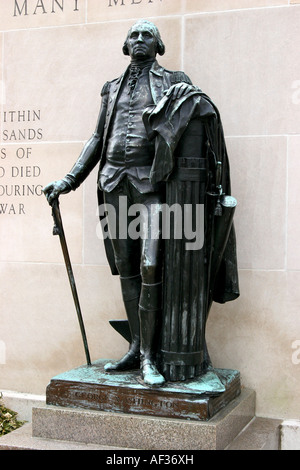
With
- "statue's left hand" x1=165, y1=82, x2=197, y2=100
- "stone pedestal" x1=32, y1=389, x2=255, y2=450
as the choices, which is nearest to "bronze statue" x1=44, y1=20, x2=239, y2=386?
"statue's left hand" x1=165, y1=82, x2=197, y2=100

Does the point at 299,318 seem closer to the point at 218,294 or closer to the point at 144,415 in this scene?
the point at 218,294

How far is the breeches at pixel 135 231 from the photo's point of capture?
4.70m

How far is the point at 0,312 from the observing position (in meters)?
6.40

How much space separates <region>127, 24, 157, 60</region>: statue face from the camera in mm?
4879

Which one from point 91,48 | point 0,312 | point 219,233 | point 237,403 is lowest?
point 237,403

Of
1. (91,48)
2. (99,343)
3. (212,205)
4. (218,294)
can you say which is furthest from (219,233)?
(91,48)

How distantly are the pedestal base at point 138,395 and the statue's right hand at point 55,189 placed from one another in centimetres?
131

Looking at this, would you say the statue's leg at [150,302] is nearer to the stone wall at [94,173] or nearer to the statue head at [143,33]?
the stone wall at [94,173]

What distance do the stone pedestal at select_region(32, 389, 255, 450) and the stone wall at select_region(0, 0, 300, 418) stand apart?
1.07 meters

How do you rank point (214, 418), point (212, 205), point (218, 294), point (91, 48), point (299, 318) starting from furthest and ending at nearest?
1. point (91, 48)
2. point (299, 318)
3. point (218, 294)
4. point (212, 205)
5. point (214, 418)

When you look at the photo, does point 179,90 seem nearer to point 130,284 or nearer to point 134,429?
point 130,284

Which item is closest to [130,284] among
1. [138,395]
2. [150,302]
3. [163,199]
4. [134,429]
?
[150,302]

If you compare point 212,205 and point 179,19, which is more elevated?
point 179,19

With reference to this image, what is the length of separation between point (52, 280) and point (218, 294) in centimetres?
179
